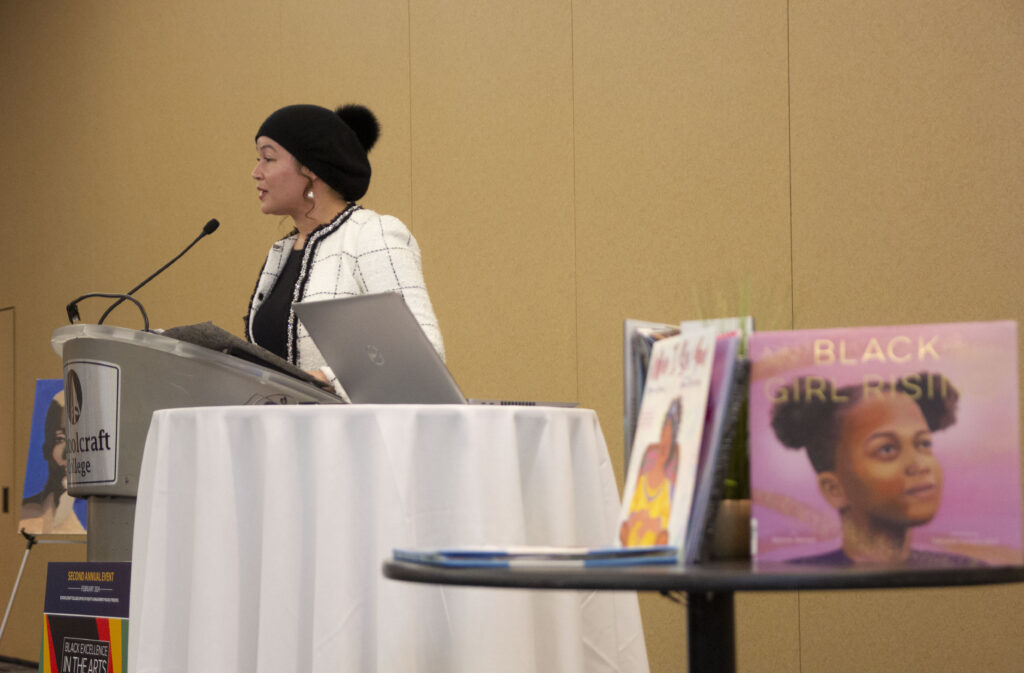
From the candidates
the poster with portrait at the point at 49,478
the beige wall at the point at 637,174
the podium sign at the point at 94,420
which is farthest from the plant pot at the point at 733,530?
the poster with portrait at the point at 49,478

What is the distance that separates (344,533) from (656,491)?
0.74 meters

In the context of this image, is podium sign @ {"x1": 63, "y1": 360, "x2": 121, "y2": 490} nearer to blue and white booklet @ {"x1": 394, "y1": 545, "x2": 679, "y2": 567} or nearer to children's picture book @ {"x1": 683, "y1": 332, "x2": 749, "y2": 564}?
blue and white booklet @ {"x1": 394, "y1": 545, "x2": 679, "y2": 567}

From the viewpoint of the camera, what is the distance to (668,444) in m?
1.03

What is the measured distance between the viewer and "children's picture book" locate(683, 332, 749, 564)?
0.98m

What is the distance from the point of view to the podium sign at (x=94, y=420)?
2.25 metres

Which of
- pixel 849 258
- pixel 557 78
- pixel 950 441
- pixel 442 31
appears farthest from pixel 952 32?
pixel 950 441

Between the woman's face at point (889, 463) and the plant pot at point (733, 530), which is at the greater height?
the woman's face at point (889, 463)

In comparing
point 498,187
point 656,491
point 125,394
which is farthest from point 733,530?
point 498,187

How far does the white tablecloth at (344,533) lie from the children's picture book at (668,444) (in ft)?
2.15

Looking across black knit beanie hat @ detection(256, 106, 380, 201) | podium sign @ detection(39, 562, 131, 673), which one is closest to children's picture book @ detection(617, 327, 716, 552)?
podium sign @ detection(39, 562, 131, 673)

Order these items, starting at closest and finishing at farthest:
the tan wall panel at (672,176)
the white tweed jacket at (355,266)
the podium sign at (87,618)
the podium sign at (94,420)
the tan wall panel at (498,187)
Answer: the podium sign at (94,420)
the podium sign at (87,618)
the white tweed jacket at (355,266)
the tan wall panel at (672,176)
the tan wall panel at (498,187)

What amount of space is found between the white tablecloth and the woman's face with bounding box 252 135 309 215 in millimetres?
1158

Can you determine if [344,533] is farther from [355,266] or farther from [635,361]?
[355,266]

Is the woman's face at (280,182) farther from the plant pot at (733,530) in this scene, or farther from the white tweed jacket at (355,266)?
the plant pot at (733,530)
